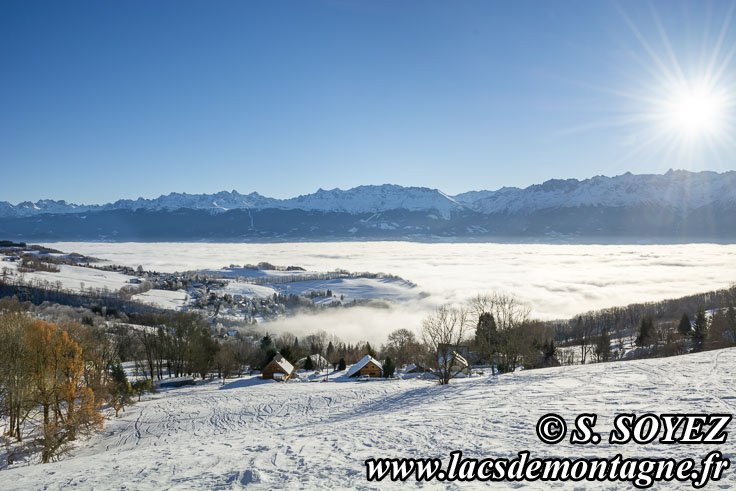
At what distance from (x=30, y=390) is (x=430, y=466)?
24.5 meters

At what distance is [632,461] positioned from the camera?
328 inches

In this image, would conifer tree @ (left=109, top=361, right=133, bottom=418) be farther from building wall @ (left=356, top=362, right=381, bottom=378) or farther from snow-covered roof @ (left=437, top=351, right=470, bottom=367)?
building wall @ (left=356, top=362, right=381, bottom=378)

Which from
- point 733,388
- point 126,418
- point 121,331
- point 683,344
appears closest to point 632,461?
point 733,388

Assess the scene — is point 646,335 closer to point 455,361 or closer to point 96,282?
point 455,361

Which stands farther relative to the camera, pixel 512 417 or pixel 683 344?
pixel 683 344

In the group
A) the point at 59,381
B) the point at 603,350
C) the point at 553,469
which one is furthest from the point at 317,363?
the point at 553,469

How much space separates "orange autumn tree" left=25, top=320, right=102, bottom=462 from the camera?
2125 centimetres

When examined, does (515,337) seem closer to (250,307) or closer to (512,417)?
(512,417)

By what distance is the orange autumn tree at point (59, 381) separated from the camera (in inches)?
837

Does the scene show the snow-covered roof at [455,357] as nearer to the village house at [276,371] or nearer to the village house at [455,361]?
the village house at [455,361]

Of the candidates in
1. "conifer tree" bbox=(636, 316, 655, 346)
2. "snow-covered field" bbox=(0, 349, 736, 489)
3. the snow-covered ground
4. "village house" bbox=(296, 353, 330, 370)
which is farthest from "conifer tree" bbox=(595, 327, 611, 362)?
the snow-covered ground

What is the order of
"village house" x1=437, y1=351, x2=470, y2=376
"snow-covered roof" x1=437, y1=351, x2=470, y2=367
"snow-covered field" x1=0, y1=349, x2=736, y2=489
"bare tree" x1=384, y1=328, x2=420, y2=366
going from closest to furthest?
"snow-covered field" x1=0, y1=349, x2=736, y2=489
"village house" x1=437, y1=351, x2=470, y2=376
"snow-covered roof" x1=437, y1=351, x2=470, y2=367
"bare tree" x1=384, y1=328, x2=420, y2=366

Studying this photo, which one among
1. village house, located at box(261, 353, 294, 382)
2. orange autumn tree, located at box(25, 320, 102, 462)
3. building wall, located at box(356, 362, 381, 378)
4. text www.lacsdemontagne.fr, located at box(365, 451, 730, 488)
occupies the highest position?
text www.lacsdemontagne.fr, located at box(365, 451, 730, 488)

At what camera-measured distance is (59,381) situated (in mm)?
22312
